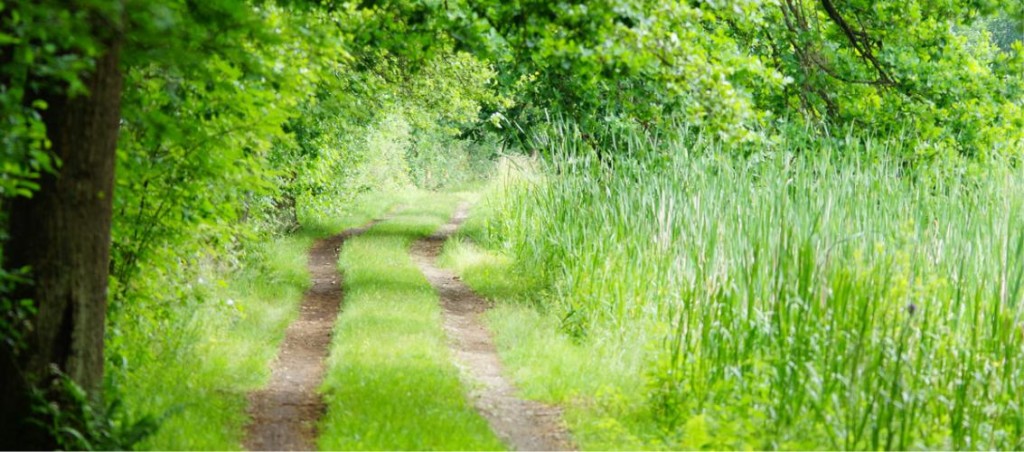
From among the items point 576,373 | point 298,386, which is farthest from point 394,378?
point 576,373

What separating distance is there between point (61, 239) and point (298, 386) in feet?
11.0

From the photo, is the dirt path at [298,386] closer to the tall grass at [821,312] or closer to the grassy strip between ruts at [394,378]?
A: the grassy strip between ruts at [394,378]

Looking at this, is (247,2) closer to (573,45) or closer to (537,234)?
(573,45)

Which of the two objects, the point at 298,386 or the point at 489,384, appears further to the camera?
the point at 489,384

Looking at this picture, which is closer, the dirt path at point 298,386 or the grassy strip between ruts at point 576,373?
the dirt path at point 298,386

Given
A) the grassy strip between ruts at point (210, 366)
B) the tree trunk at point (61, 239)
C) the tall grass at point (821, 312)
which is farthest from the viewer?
the grassy strip between ruts at point (210, 366)

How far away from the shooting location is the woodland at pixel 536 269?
6.25 meters

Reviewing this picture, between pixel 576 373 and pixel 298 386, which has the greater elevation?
pixel 576 373

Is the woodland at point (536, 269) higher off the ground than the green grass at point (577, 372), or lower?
higher

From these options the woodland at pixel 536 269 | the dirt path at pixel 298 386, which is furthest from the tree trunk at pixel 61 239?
the dirt path at pixel 298 386

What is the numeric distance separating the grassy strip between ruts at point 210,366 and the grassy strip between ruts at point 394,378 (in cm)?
68

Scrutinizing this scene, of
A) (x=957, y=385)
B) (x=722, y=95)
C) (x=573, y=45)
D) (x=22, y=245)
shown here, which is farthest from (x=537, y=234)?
(x=22, y=245)

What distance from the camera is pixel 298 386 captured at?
9195mm

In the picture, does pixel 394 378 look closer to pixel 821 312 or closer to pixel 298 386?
pixel 298 386
